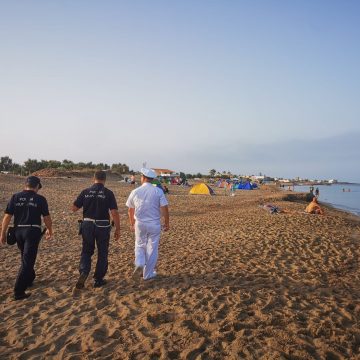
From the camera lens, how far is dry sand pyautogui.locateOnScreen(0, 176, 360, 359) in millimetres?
3947

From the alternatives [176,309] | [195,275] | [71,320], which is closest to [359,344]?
[176,309]

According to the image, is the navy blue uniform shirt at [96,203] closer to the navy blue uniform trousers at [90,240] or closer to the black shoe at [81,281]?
the navy blue uniform trousers at [90,240]

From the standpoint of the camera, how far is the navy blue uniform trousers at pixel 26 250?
17.9 feet

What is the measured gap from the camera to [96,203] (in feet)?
19.0

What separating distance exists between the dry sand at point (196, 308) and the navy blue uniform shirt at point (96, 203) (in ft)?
4.42

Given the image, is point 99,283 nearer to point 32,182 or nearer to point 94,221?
point 94,221

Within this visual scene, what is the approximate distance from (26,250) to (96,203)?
135cm

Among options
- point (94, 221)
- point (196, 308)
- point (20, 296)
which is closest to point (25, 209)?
point (94, 221)

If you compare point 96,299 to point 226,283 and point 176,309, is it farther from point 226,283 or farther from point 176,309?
point 226,283

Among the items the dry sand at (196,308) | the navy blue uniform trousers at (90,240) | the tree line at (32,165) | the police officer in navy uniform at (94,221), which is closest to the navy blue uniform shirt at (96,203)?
the police officer in navy uniform at (94,221)

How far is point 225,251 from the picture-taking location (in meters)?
9.01

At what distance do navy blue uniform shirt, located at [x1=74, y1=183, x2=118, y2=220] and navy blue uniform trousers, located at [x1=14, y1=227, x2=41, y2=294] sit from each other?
856 mm

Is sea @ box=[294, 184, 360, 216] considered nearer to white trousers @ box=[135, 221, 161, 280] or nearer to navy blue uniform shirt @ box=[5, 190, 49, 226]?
white trousers @ box=[135, 221, 161, 280]

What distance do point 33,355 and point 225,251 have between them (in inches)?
234
